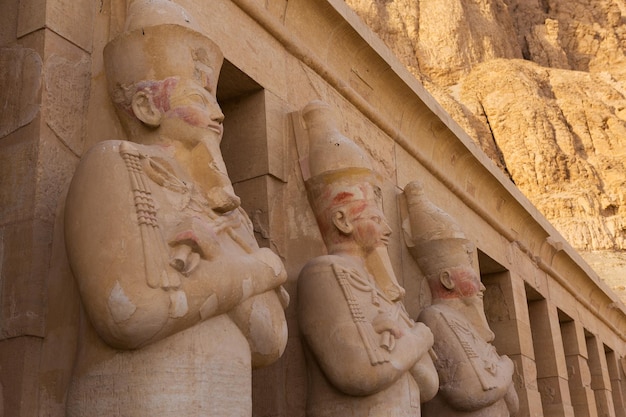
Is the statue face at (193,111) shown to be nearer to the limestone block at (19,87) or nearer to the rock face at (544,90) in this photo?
the limestone block at (19,87)

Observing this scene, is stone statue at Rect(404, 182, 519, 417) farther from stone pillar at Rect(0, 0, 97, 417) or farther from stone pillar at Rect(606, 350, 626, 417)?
stone pillar at Rect(606, 350, 626, 417)

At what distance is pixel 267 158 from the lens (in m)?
4.40

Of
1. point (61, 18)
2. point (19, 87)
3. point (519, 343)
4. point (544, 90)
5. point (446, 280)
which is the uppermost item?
point (544, 90)

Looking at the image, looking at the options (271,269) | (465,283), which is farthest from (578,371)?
(271,269)

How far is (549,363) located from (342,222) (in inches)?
211

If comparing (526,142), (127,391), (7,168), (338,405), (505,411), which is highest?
(526,142)

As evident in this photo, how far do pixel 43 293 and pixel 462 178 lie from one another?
5120mm

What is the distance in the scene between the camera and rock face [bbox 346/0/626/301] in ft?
71.7

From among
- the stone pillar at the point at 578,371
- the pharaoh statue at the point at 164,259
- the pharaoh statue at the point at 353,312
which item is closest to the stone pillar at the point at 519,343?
the stone pillar at the point at 578,371

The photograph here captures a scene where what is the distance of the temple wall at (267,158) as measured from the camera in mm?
2936

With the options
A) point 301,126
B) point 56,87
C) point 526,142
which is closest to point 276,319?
point 56,87

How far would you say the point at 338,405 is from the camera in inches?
149

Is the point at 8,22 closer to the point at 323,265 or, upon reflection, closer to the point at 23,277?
the point at 23,277

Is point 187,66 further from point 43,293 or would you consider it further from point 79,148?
point 43,293
